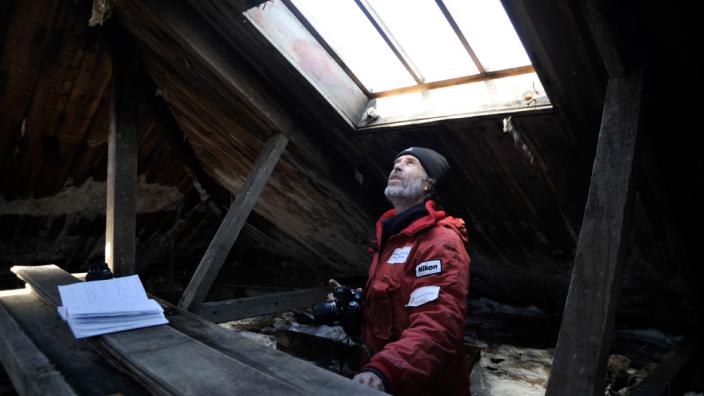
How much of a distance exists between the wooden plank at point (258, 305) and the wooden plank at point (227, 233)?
0.67ft

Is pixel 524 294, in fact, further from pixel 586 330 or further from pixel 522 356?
pixel 586 330

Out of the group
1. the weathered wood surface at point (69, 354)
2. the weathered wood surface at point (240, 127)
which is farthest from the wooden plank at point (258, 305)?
the weathered wood surface at point (69, 354)

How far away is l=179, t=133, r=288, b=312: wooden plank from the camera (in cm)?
283

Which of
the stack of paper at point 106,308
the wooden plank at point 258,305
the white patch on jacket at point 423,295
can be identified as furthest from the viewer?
the wooden plank at point 258,305

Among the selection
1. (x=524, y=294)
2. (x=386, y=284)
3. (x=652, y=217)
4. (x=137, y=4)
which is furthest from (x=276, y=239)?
(x=652, y=217)

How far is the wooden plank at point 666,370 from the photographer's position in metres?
2.36

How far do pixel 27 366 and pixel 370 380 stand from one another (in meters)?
1.18

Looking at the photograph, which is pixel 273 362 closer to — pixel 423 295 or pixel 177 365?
pixel 177 365

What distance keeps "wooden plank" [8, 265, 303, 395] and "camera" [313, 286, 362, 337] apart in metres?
0.61

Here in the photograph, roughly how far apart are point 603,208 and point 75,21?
3568 millimetres

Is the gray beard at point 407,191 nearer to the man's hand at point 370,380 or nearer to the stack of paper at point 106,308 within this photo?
the man's hand at point 370,380

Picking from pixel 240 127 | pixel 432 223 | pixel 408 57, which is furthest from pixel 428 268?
pixel 240 127

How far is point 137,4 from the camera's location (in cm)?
251

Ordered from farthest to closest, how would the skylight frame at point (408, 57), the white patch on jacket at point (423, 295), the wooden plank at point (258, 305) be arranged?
the wooden plank at point (258, 305), the skylight frame at point (408, 57), the white patch on jacket at point (423, 295)
